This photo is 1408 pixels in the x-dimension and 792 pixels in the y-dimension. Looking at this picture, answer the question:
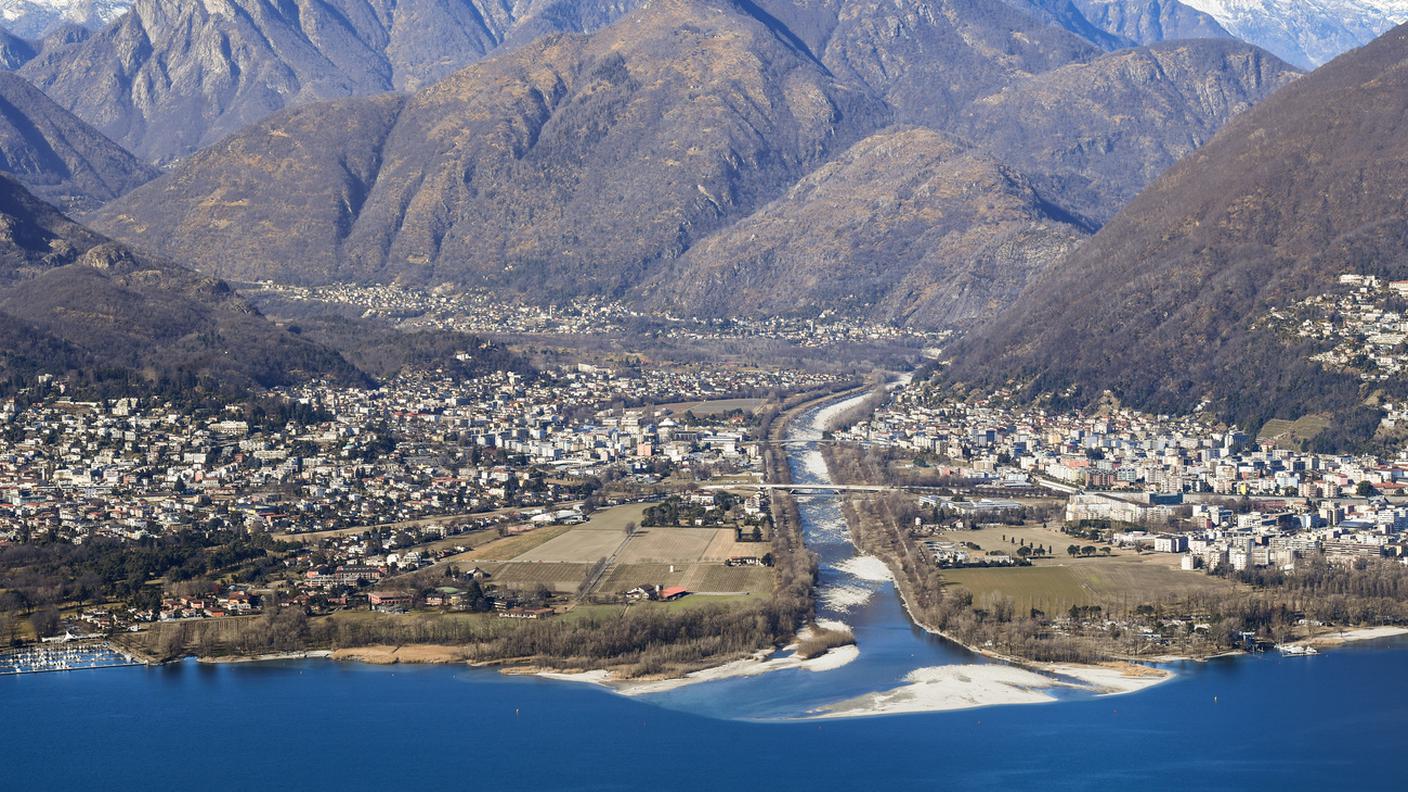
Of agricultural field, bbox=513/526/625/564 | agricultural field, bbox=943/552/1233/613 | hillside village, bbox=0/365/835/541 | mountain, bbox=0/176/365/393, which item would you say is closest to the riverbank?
agricultural field, bbox=943/552/1233/613

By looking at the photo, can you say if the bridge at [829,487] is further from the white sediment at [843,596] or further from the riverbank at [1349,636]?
the riverbank at [1349,636]

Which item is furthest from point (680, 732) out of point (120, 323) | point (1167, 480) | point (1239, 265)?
point (120, 323)

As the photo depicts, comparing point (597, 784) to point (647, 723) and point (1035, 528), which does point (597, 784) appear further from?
point (1035, 528)

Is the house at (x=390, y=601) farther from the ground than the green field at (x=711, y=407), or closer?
closer

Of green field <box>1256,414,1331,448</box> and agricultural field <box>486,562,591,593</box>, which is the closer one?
agricultural field <box>486,562,591,593</box>

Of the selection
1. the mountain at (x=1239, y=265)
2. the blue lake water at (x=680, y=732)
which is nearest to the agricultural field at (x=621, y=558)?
the blue lake water at (x=680, y=732)

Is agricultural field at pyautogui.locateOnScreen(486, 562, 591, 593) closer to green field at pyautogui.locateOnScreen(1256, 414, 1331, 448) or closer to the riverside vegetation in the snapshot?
the riverside vegetation

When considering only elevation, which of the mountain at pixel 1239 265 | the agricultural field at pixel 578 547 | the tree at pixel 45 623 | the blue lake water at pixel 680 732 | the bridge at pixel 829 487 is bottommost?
the blue lake water at pixel 680 732

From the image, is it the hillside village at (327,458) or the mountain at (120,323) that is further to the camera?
the mountain at (120,323)
